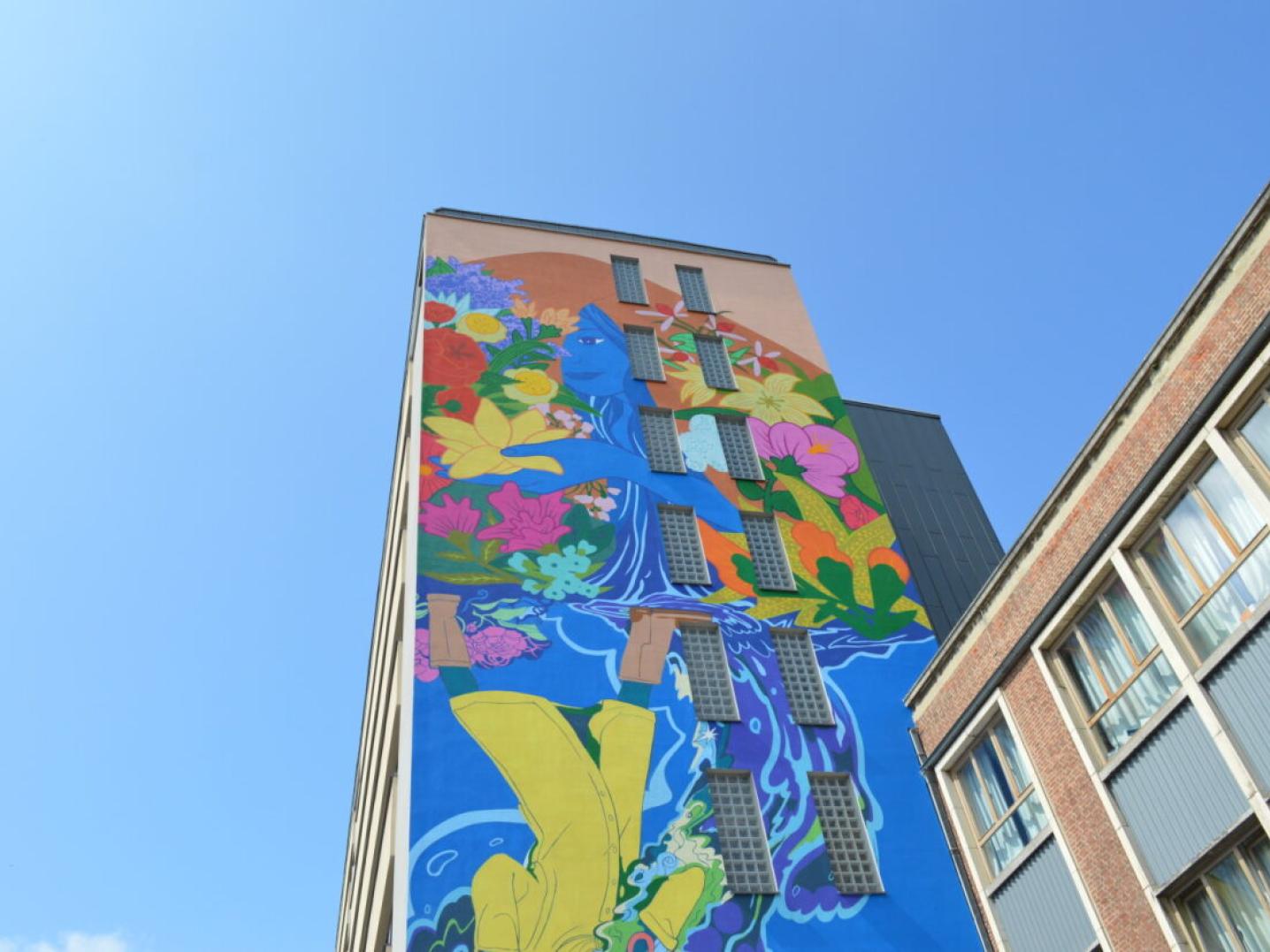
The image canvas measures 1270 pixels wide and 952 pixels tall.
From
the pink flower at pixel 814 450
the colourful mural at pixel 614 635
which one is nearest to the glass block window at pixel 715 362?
the colourful mural at pixel 614 635

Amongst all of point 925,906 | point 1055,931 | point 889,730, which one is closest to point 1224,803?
point 1055,931

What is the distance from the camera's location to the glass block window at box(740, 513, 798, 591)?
109 ft

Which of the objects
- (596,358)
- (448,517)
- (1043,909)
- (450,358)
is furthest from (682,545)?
(1043,909)

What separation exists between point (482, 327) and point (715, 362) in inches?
314

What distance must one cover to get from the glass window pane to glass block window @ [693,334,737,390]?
2174 cm

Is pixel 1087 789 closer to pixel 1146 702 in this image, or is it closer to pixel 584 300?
pixel 1146 702

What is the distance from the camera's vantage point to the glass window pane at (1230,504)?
1725cm

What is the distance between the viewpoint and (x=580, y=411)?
3603cm

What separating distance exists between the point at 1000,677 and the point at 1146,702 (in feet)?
12.8

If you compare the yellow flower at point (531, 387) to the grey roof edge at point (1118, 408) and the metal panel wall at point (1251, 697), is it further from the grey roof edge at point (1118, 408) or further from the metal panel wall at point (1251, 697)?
the metal panel wall at point (1251, 697)

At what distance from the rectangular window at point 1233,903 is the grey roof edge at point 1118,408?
5448 mm

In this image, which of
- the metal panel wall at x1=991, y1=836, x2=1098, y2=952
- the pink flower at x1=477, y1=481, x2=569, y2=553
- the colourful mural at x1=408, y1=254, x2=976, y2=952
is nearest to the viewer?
the metal panel wall at x1=991, y1=836, x2=1098, y2=952

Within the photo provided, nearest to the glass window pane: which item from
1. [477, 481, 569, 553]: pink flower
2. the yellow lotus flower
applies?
[477, 481, 569, 553]: pink flower

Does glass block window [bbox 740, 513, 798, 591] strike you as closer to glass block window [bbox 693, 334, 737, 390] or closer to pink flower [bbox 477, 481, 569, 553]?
pink flower [bbox 477, 481, 569, 553]
